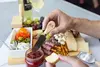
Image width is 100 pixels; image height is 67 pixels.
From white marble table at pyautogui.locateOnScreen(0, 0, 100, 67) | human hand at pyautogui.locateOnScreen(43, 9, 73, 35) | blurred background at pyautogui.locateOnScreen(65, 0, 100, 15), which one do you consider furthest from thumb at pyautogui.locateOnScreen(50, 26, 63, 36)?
blurred background at pyautogui.locateOnScreen(65, 0, 100, 15)

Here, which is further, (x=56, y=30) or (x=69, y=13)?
(x=69, y=13)

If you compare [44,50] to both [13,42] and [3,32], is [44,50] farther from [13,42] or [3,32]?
[3,32]

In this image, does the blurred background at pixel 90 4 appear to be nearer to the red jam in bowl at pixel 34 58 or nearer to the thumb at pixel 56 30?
the thumb at pixel 56 30

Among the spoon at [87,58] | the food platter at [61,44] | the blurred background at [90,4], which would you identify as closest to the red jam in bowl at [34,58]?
the food platter at [61,44]

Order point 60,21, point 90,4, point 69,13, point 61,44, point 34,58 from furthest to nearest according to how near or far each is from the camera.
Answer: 1. point 90,4
2. point 69,13
3. point 60,21
4. point 61,44
5. point 34,58

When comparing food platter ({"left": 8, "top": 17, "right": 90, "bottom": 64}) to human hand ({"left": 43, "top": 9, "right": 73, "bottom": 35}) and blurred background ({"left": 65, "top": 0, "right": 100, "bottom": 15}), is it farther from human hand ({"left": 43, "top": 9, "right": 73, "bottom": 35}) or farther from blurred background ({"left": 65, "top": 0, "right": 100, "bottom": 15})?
blurred background ({"left": 65, "top": 0, "right": 100, "bottom": 15})

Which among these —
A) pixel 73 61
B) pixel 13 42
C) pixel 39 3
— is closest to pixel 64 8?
pixel 39 3

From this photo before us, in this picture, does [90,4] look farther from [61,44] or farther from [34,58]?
[34,58]

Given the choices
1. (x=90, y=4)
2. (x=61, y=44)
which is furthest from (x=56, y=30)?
(x=90, y=4)
